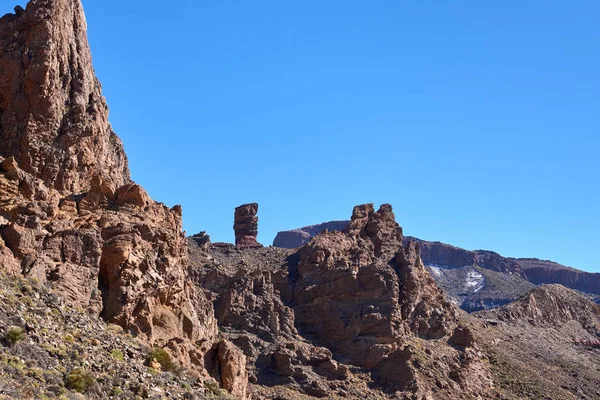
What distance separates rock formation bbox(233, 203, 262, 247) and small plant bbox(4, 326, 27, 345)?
362 ft

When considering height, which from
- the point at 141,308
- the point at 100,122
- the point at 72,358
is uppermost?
the point at 100,122

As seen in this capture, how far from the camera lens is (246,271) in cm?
10600

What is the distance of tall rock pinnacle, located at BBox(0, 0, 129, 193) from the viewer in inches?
2308

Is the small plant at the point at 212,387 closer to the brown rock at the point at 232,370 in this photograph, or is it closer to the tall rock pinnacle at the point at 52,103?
the brown rock at the point at 232,370

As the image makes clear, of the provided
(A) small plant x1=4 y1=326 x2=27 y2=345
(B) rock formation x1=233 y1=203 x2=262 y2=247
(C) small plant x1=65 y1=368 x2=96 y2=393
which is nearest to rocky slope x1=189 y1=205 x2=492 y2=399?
(B) rock formation x1=233 y1=203 x2=262 y2=247

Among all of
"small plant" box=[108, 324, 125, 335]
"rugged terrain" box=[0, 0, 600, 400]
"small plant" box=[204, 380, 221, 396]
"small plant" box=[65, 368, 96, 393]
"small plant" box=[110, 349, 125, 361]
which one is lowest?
"small plant" box=[65, 368, 96, 393]

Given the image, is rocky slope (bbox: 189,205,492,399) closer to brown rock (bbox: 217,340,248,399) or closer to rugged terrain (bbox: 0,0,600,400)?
rugged terrain (bbox: 0,0,600,400)

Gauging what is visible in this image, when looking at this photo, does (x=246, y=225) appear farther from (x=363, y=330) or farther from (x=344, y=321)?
(x=363, y=330)

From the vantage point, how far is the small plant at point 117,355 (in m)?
43.8

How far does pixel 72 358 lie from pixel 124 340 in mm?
7550

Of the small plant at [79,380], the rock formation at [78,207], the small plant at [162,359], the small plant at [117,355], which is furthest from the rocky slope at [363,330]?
the small plant at [79,380]

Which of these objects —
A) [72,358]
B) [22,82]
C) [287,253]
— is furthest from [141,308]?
[287,253]

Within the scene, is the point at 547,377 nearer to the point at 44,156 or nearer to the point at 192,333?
the point at 192,333

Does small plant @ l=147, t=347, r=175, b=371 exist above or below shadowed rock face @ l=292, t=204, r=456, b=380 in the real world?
below
